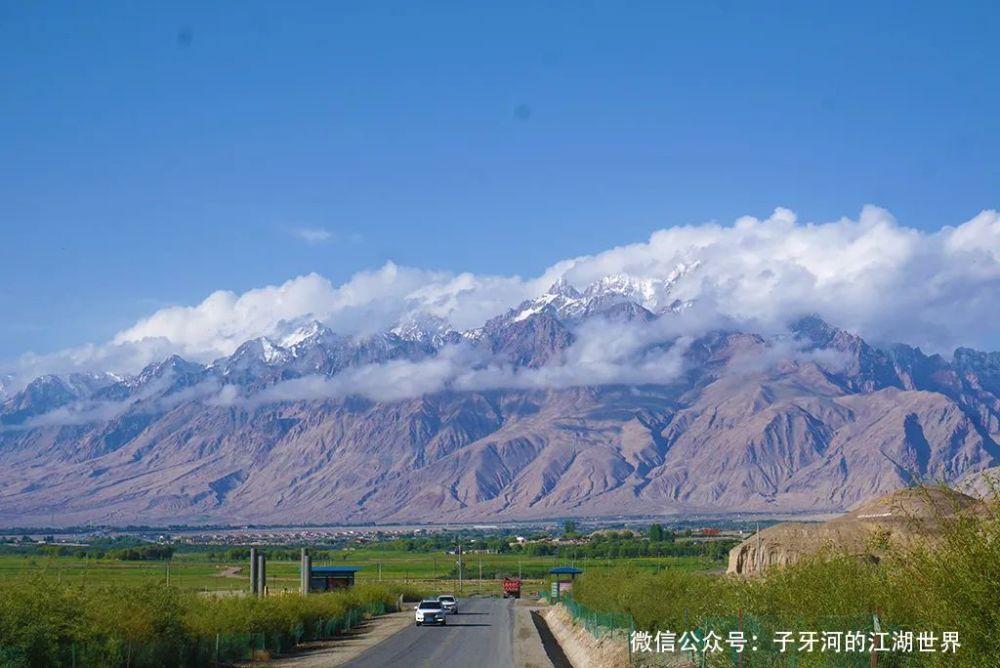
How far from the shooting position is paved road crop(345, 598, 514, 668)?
44.6 metres

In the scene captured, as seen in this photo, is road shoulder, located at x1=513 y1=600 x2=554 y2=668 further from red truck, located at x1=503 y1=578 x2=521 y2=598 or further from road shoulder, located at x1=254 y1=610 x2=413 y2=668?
red truck, located at x1=503 y1=578 x2=521 y2=598

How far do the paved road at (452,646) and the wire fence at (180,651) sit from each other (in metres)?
3.84

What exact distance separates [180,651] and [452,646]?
17.2 m

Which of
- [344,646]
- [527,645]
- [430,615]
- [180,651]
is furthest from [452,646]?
[430,615]

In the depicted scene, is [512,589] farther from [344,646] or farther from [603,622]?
[603,622]

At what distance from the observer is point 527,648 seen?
172 feet

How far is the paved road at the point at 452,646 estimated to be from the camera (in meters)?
44.6

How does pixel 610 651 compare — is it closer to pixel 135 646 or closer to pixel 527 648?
pixel 527 648

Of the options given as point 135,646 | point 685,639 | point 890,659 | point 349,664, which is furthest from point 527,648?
point 890,659

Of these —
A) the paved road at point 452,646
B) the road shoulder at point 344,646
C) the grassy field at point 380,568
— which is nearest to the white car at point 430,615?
the paved road at point 452,646

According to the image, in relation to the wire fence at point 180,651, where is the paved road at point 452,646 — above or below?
below

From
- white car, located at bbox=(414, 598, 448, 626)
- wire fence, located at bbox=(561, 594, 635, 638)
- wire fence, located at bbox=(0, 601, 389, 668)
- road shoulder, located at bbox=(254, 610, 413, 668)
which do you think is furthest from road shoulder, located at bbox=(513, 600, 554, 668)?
wire fence, located at bbox=(0, 601, 389, 668)

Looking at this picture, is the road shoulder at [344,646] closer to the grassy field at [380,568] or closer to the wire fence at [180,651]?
the wire fence at [180,651]

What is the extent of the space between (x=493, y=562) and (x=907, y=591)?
565 feet
